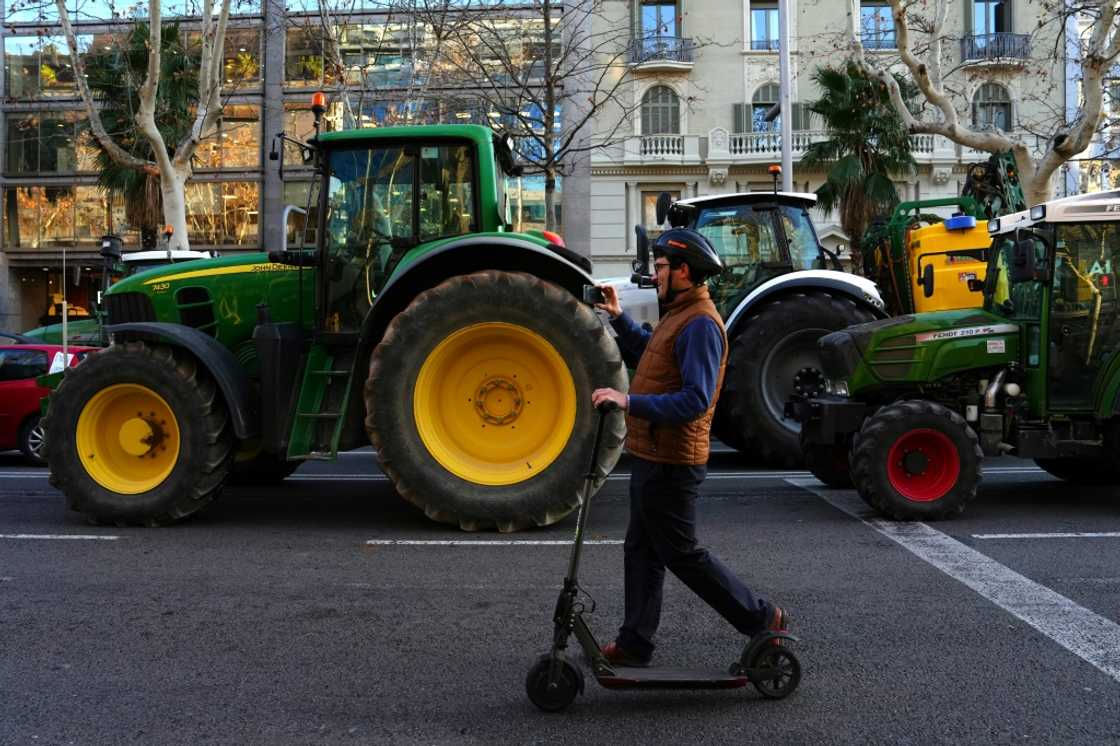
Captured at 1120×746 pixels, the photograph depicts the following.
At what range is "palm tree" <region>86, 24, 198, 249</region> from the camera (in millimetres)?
24266

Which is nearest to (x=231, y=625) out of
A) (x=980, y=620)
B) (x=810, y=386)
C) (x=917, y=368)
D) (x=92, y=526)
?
(x=92, y=526)

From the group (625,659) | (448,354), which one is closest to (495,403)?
(448,354)

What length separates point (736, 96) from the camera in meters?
28.8

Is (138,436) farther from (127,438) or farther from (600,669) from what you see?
(600,669)

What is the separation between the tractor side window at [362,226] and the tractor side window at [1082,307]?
A: 5.14 meters

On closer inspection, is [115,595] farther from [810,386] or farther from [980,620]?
[810,386]

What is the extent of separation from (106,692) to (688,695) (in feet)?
8.07

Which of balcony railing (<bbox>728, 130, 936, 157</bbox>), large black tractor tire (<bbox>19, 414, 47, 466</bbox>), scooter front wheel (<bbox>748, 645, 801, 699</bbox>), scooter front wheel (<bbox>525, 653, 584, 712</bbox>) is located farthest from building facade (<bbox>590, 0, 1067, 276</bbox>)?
scooter front wheel (<bbox>525, 653, 584, 712</bbox>)

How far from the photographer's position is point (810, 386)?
10.5 m

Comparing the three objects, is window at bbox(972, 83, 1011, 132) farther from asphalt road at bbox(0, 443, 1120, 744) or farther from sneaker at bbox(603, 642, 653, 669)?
sneaker at bbox(603, 642, 653, 669)

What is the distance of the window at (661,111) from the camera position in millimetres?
28781

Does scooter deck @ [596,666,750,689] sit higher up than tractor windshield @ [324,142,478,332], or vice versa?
tractor windshield @ [324,142,478,332]

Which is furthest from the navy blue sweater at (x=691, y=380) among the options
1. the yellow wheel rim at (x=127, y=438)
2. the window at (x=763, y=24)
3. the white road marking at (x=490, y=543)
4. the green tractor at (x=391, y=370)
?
the window at (x=763, y=24)

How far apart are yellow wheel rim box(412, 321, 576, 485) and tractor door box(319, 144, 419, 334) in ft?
2.87
